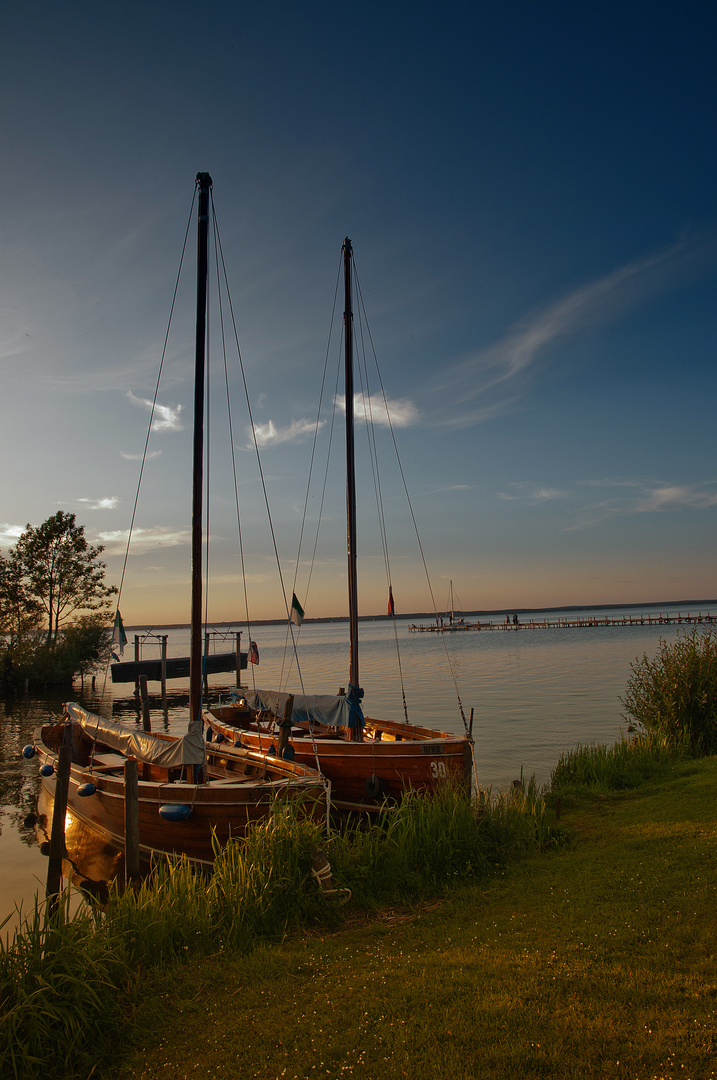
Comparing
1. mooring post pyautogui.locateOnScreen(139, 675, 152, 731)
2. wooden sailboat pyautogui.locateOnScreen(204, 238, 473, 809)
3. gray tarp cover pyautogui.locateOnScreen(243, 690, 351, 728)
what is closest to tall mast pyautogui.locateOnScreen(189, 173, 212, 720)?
wooden sailboat pyautogui.locateOnScreen(204, 238, 473, 809)

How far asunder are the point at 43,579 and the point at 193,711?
161ft

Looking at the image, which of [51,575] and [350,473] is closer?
[350,473]

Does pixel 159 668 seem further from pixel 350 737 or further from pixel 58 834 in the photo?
pixel 58 834

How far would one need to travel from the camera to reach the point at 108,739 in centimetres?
1491

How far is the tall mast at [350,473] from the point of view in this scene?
17.2 m

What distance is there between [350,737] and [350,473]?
749 centimetres

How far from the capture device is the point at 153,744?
1288 cm

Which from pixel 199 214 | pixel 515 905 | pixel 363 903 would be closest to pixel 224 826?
pixel 363 903

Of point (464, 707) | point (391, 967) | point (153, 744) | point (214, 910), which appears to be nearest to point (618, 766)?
point (153, 744)

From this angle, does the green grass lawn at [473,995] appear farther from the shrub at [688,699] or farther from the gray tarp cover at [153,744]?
the shrub at [688,699]

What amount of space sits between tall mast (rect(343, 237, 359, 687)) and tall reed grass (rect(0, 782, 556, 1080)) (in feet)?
22.7

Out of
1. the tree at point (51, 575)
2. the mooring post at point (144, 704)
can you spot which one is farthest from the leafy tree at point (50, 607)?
the mooring post at point (144, 704)

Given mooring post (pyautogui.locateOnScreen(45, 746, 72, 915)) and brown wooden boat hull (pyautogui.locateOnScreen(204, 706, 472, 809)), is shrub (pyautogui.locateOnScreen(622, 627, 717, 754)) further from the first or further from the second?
mooring post (pyautogui.locateOnScreen(45, 746, 72, 915))

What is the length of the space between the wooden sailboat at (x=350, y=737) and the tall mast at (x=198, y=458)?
301cm
